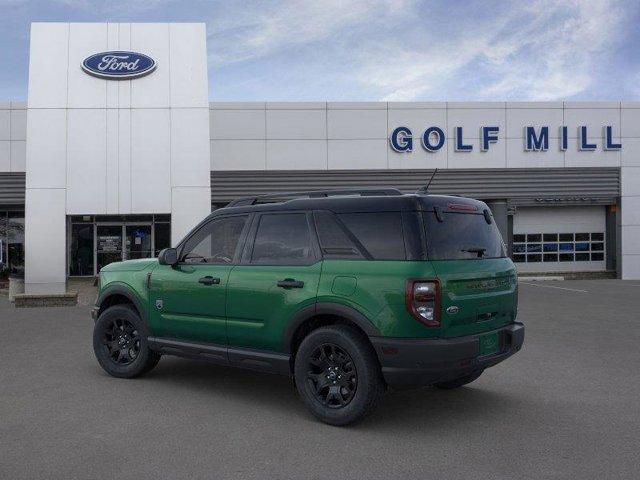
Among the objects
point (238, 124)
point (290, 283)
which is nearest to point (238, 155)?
point (238, 124)

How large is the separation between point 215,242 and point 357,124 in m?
18.1

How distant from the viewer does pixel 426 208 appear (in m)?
4.92

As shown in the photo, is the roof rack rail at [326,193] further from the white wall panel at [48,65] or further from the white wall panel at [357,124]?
the white wall panel at [357,124]

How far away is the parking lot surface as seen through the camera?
4125 millimetres

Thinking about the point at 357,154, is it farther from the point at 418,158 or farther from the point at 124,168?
the point at 124,168

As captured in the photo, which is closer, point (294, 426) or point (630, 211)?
point (294, 426)

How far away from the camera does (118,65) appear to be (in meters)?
17.6

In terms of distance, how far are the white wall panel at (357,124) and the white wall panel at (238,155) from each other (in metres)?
2.76

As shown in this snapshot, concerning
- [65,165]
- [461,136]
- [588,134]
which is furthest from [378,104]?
[65,165]

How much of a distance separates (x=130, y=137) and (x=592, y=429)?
15.1 meters

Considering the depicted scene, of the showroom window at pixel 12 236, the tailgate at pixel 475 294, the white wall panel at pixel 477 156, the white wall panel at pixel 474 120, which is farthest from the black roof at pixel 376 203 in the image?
the showroom window at pixel 12 236

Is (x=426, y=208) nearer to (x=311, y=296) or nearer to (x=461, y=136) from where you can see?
(x=311, y=296)

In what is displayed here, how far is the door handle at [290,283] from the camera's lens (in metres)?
5.27

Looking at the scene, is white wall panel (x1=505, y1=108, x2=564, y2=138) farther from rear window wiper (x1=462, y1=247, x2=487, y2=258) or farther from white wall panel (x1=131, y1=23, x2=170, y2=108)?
rear window wiper (x1=462, y1=247, x2=487, y2=258)
